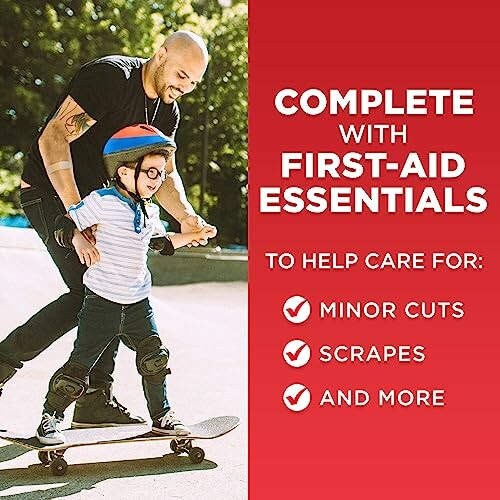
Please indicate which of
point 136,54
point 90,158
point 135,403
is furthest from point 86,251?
point 136,54

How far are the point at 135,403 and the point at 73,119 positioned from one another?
5.27 ft

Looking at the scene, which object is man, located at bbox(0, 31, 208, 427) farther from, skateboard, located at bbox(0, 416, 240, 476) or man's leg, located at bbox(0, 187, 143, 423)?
skateboard, located at bbox(0, 416, 240, 476)

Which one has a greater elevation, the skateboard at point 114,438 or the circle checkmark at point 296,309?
the circle checkmark at point 296,309

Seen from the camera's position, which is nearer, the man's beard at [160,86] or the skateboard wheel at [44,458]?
the skateboard wheel at [44,458]

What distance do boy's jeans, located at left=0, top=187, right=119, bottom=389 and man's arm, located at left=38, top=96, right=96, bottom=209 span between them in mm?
213

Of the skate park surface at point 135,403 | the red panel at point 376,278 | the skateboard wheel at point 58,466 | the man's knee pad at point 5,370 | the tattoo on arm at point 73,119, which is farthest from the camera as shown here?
the man's knee pad at point 5,370

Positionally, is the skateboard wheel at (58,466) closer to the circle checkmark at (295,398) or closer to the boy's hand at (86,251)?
the boy's hand at (86,251)

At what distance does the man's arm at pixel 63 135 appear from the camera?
3.43 metres

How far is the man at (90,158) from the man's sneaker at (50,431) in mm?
369

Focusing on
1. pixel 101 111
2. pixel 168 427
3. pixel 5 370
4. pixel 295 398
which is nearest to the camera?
pixel 295 398

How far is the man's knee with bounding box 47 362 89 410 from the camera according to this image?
3232 mm

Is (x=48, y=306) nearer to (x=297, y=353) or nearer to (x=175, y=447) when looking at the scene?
(x=175, y=447)

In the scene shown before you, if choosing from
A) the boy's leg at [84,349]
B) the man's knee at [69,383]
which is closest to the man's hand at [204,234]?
the boy's leg at [84,349]

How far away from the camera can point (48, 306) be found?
354 centimetres
